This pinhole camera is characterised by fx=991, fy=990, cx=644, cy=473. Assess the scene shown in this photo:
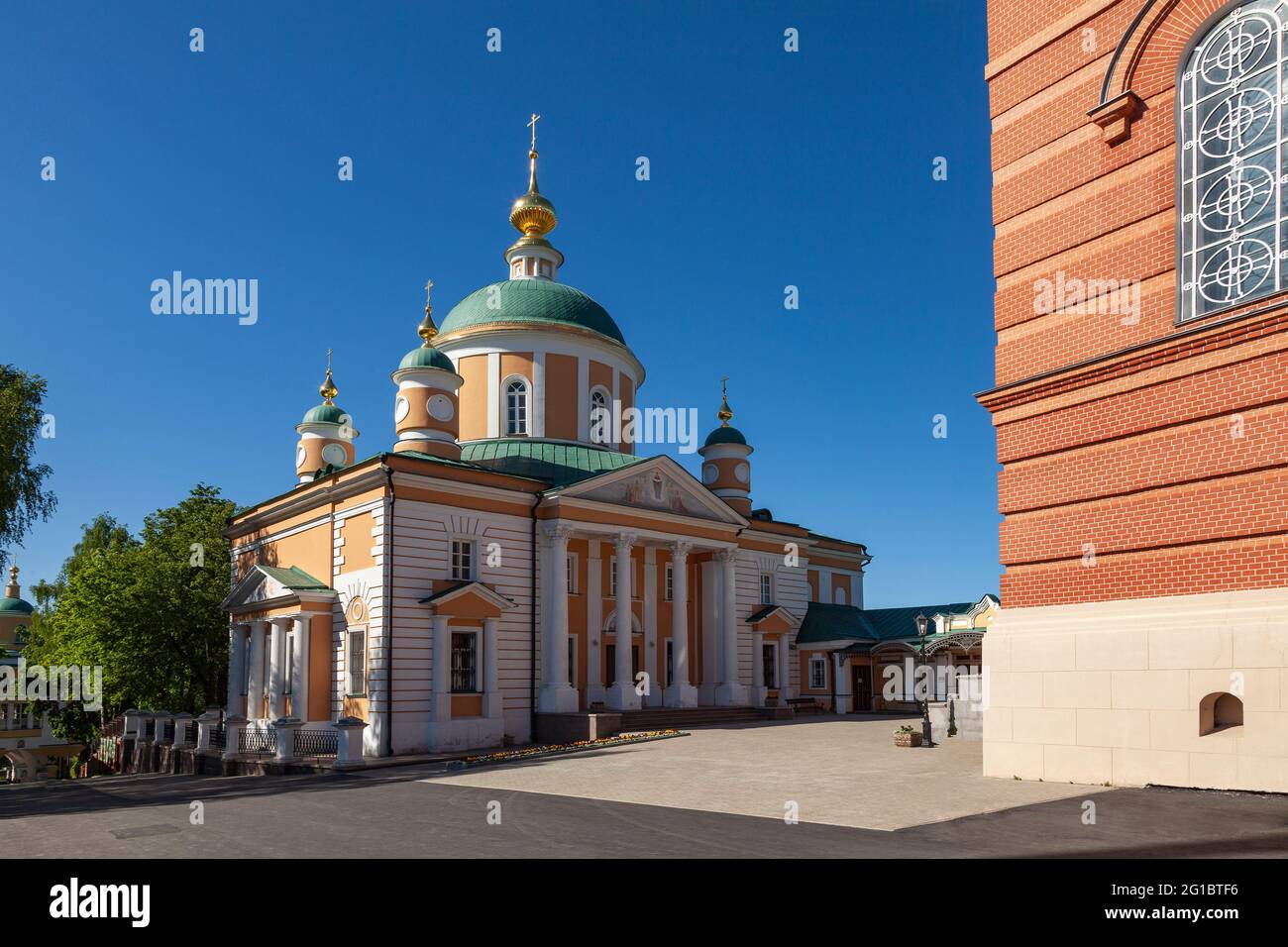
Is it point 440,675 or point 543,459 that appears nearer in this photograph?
point 440,675

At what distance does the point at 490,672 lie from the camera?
91.5 feet

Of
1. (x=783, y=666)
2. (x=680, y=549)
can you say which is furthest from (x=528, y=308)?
(x=783, y=666)

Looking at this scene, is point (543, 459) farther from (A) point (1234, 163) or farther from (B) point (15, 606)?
(B) point (15, 606)

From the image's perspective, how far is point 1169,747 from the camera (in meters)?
11.8

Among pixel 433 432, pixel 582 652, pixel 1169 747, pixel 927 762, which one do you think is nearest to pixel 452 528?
pixel 433 432

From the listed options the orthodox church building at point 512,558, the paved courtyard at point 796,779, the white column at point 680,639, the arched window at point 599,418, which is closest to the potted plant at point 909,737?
the paved courtyard at point 796,779

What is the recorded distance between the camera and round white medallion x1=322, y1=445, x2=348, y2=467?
36000mm

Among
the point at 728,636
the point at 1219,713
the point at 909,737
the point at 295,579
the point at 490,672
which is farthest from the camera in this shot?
the point at 728,636

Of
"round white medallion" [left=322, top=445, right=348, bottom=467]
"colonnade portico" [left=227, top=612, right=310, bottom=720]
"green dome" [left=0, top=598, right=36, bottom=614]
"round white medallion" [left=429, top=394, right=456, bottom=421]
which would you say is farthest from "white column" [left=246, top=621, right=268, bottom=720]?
"green dome" [left=0, top=598, right=36, bottom=614]

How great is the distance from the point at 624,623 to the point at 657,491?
4.73 metres

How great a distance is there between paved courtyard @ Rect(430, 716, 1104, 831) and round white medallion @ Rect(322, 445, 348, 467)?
17158 millimetres
